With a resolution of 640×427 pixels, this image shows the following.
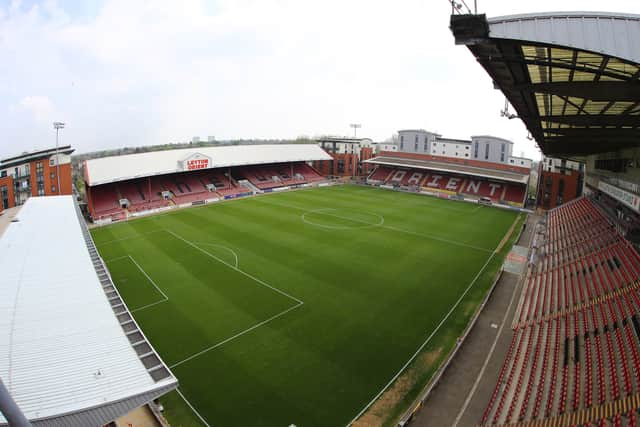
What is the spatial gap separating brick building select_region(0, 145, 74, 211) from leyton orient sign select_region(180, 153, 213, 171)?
1140cm

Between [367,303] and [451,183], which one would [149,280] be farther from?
[451,183]

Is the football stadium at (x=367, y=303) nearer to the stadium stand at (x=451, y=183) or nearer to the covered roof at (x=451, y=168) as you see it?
the stadium stand at (x=451, y=183)

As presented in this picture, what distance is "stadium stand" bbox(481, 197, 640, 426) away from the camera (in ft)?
28.5

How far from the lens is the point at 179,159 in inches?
1716

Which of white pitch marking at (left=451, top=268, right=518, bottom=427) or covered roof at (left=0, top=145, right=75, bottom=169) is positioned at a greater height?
covered roof at (left=0, top=145, right=75, bottom=169)

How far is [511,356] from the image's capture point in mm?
12422

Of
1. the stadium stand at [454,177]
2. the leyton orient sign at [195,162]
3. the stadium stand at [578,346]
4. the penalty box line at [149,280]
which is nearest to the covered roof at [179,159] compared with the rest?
the leyton orient sign at [195,162]

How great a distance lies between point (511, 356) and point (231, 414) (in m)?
9.79

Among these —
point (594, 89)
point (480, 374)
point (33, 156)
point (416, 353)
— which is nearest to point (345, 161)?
point (33, 156)

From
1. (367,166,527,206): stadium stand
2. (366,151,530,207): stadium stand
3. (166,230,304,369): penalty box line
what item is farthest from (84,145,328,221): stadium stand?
(166,230,304,369): penalty box line

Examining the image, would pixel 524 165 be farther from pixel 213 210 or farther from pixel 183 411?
pixel 183 411

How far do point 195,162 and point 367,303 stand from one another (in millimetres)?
34125

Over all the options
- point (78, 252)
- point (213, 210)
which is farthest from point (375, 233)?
point (78, 252)

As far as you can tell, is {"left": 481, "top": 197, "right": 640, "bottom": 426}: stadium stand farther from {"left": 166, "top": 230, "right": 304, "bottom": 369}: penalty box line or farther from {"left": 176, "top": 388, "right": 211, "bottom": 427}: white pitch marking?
{"left": 166, "top": 230, "right": 304, "bottom": 369}: penalty box line
